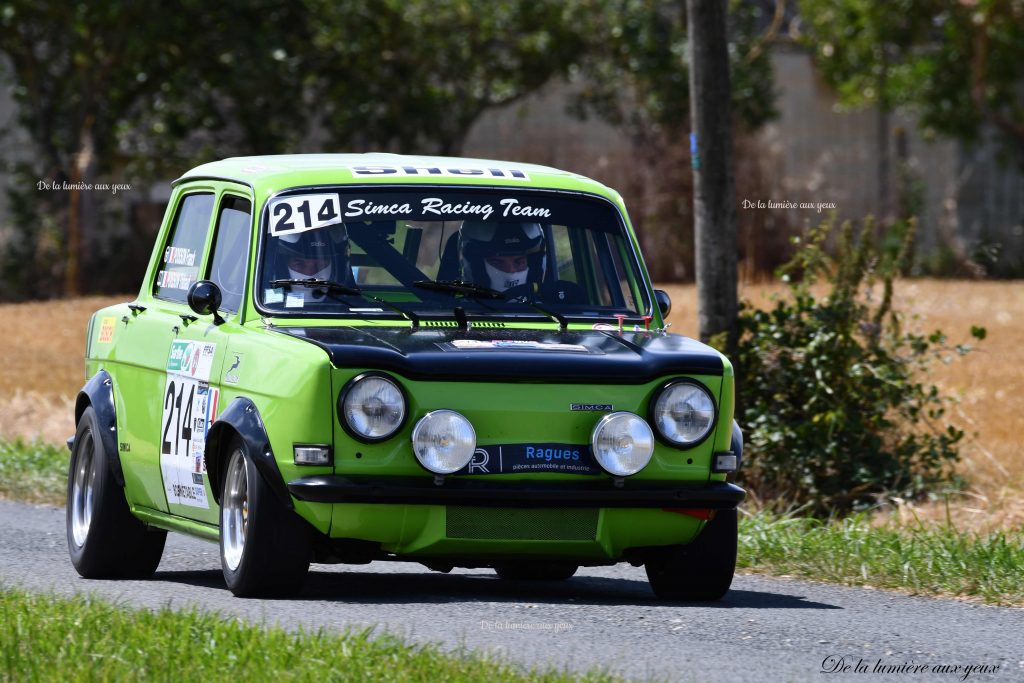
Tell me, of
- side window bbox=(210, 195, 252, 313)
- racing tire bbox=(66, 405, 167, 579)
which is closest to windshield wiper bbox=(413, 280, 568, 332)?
side window bbox=(210, 195, 252, 313)

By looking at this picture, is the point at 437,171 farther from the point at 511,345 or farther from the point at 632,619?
the point at 632,619

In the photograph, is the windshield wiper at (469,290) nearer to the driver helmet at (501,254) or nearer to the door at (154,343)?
the driver helmet at (501,254)

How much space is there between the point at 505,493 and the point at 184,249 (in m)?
2.47

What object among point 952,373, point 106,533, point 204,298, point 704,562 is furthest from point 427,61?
point 704,562

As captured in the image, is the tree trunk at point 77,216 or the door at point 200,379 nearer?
the door at point 200,379

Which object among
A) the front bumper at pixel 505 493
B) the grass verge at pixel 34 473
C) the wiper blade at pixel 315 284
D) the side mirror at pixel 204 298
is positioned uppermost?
the wiper blade at pixel 315 284

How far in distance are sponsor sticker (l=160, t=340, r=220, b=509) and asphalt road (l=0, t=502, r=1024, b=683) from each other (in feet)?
1.39

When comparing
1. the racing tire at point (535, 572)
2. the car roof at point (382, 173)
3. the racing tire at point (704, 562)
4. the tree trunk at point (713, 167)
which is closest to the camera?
the racing tire at point (704, 562)

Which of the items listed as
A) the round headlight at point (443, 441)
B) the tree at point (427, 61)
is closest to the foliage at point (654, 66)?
the tree at point (427, 61)

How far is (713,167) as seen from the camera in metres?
11.3

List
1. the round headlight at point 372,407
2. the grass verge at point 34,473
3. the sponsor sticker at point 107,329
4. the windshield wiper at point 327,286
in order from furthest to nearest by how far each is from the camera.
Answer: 1. the grass verge at point 34,473
2. the sponsor sticker at point 107,329
3. the windshield wiper at point 327,286
4. the round headlight at point 372,407

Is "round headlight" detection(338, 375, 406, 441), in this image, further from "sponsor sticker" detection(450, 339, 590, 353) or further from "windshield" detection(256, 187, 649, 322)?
"windshield" detection(256, 187, 649, 322)

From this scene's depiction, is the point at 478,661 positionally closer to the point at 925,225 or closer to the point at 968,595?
the point at 968,595

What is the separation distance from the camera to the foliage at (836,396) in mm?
10891
